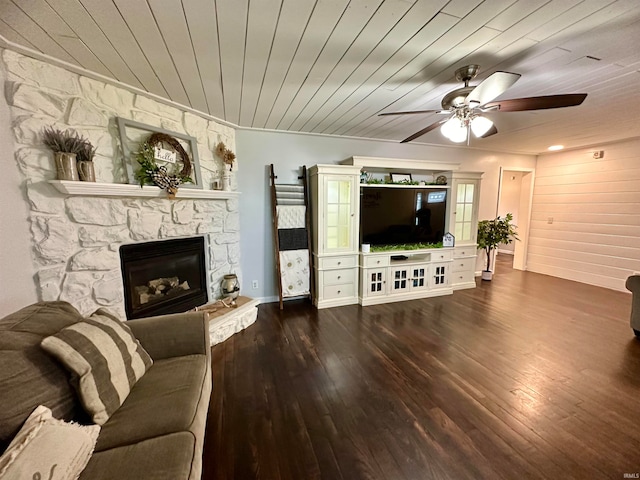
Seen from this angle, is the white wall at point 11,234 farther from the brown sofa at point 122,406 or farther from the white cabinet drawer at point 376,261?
the white cabinet drawer at point 376,261

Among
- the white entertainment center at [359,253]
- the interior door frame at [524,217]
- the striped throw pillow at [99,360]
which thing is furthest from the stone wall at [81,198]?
the interior door frame at [524,217]

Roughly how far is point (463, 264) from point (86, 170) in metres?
4.79

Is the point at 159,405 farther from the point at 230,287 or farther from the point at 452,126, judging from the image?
the point at 452,126

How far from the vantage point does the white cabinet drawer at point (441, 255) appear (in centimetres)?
392

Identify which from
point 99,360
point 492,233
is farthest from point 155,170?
point 492,233

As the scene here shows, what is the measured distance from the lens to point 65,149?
180cm

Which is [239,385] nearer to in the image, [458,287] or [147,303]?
[147,303]

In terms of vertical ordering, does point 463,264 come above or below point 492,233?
below

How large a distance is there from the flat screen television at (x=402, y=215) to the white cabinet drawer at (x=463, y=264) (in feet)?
1.93

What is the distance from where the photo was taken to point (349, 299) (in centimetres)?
366

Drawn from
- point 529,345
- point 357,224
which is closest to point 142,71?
point 357,224

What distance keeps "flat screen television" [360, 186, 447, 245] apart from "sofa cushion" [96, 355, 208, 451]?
8.98 feet

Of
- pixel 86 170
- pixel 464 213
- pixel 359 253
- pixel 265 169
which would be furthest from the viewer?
pixel 464 213

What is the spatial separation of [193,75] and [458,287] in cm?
445
